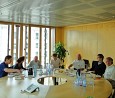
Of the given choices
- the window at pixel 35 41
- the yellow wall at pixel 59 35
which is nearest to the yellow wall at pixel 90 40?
the yellow wall at pixel 59 35

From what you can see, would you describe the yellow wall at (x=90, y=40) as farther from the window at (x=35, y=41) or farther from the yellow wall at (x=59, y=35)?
the window at (x=35, y=41)

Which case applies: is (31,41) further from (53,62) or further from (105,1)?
(105,1)

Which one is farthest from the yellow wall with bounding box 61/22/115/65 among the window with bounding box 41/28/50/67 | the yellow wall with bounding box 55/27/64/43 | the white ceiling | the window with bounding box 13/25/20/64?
the window with bounding box 13/25/20/64

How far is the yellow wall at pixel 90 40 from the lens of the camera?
282 inches

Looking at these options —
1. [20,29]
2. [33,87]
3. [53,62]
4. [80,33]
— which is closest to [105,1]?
[33,87]

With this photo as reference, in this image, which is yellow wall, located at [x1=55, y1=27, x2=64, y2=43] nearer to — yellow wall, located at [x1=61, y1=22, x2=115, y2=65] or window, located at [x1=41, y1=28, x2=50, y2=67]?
yellow wall, located at [x1=61, y1=22, x2=115, y2=65]

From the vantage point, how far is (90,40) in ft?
25.9

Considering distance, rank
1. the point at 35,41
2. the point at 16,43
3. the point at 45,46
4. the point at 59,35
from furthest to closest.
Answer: the point at 59,35 → the point at 45,46 → the point at 35,41 → the point at 16,43

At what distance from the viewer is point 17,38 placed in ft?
26.3

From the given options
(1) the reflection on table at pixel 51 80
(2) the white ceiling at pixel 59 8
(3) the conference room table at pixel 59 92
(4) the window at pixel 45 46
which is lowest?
(1) the reflection on table at pixel 51 80

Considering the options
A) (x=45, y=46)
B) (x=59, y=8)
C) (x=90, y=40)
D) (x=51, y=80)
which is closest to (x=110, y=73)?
(x=51, y=80)

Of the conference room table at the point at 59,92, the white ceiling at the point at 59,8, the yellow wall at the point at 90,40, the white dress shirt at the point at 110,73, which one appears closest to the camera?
the conference room table at the point at 59,92

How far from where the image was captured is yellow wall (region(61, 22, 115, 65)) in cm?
717

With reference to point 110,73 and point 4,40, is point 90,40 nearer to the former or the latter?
point 110,73
